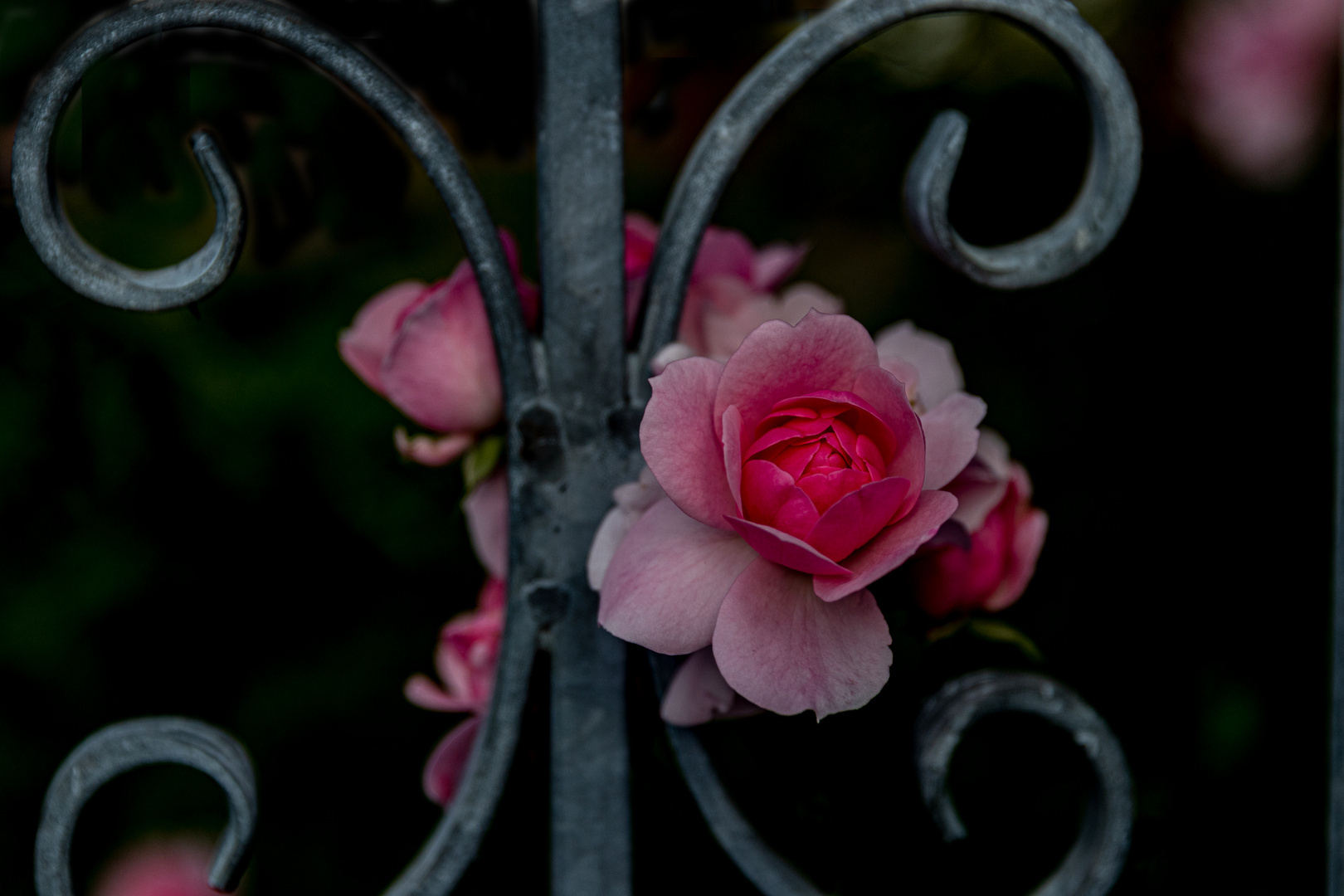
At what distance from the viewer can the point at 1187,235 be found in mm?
945

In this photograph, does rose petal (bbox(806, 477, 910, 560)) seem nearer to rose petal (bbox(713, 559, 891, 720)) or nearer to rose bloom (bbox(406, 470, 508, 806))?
rose petal (bbox(713, 559, 891, 720))

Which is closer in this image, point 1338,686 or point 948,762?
point 948,762

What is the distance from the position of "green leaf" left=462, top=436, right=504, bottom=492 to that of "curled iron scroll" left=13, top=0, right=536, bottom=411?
0.08 meters

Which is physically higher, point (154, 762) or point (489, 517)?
point (489, 517)

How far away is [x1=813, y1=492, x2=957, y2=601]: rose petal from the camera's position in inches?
11.7

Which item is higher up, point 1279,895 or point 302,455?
point 302,455

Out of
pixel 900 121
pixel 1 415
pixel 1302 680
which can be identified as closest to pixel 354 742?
pixel 1 415

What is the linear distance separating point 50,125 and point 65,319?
1.74 feet

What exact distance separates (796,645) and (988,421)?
68cm

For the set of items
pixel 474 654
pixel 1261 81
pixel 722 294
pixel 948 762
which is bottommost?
pixel 948 762

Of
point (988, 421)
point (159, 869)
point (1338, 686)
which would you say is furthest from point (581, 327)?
point (159, 869)

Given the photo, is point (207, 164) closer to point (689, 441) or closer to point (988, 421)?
point (689, 441)

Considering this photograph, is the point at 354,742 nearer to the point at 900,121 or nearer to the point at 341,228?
the point at 341,228

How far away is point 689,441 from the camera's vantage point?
31 centimetres
